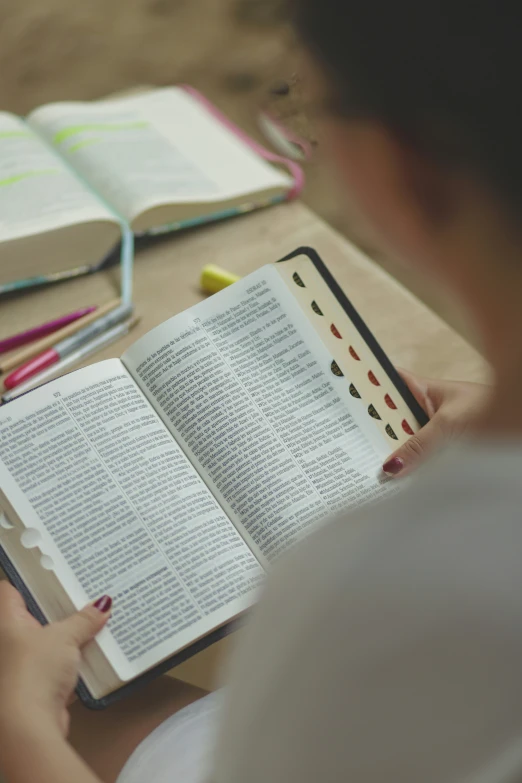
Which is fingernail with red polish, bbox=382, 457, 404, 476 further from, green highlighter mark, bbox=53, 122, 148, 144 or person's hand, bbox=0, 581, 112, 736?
green highlighter mark, bbox=53, 122, 148, 144

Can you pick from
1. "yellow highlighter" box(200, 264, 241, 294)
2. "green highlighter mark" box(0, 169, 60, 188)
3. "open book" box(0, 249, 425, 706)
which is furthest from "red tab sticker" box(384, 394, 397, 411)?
"green highlighter mark" box(0, 169, 60, 188)

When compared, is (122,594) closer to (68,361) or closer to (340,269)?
(68,361)

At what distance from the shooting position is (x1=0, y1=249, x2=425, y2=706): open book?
66 centimetres

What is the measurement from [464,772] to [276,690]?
8cm

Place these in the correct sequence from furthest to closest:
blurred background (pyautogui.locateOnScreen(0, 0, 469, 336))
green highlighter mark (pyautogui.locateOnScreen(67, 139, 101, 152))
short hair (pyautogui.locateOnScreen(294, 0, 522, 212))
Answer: blurred background (pyautogui.locateOnScreen(0, 0, 469, 336)), green highlighter mark (pyautogui.locateOnScreen(67, 139, 101, 152)), short hair (pyautogui.locateOnScreen(294, 0, 522, 212))

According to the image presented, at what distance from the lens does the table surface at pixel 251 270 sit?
91 cm

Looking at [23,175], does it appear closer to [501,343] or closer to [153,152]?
[153,152]

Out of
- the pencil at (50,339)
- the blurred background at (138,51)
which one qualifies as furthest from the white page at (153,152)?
the blurred background at (138,51)

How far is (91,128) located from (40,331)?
0.33m

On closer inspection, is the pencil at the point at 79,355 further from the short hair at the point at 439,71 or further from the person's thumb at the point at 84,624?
the short hair at the point at 439,71

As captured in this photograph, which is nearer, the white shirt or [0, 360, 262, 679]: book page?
the white shirt

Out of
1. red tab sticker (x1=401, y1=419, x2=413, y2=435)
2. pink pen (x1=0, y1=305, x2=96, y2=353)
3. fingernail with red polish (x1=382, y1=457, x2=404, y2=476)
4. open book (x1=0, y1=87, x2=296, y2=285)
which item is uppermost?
open book (x1=0, y1=87, x2=296, y2=285)

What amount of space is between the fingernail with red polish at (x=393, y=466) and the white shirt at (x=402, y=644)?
1.14 feet

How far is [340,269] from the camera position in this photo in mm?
1007
